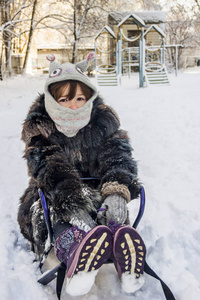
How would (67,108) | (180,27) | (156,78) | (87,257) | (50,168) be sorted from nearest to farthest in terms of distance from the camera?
(87,257), (50,168), (67,108), (156,78), (180,27)

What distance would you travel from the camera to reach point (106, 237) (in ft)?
5.32

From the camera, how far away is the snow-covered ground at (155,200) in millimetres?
1891

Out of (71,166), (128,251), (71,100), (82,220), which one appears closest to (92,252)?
(128,251)

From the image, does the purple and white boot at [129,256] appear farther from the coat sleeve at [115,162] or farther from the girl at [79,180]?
the coat sleeve at [115,162]

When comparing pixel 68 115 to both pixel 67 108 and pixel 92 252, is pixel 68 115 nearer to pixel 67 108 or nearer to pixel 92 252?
pixel 67 108

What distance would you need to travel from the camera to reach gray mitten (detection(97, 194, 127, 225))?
191 cm

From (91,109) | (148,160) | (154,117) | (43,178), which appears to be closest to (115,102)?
(154,117)

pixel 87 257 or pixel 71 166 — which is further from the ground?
pixel 71 166

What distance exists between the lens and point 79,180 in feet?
6.61

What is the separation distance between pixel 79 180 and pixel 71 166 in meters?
0.14

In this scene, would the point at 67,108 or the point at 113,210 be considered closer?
the point at 113,210

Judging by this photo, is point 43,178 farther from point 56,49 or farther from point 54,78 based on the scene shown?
point 56,49

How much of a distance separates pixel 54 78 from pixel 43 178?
0.68m

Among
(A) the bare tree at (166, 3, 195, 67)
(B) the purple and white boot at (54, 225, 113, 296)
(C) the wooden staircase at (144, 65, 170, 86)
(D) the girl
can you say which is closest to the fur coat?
(D) the girl
